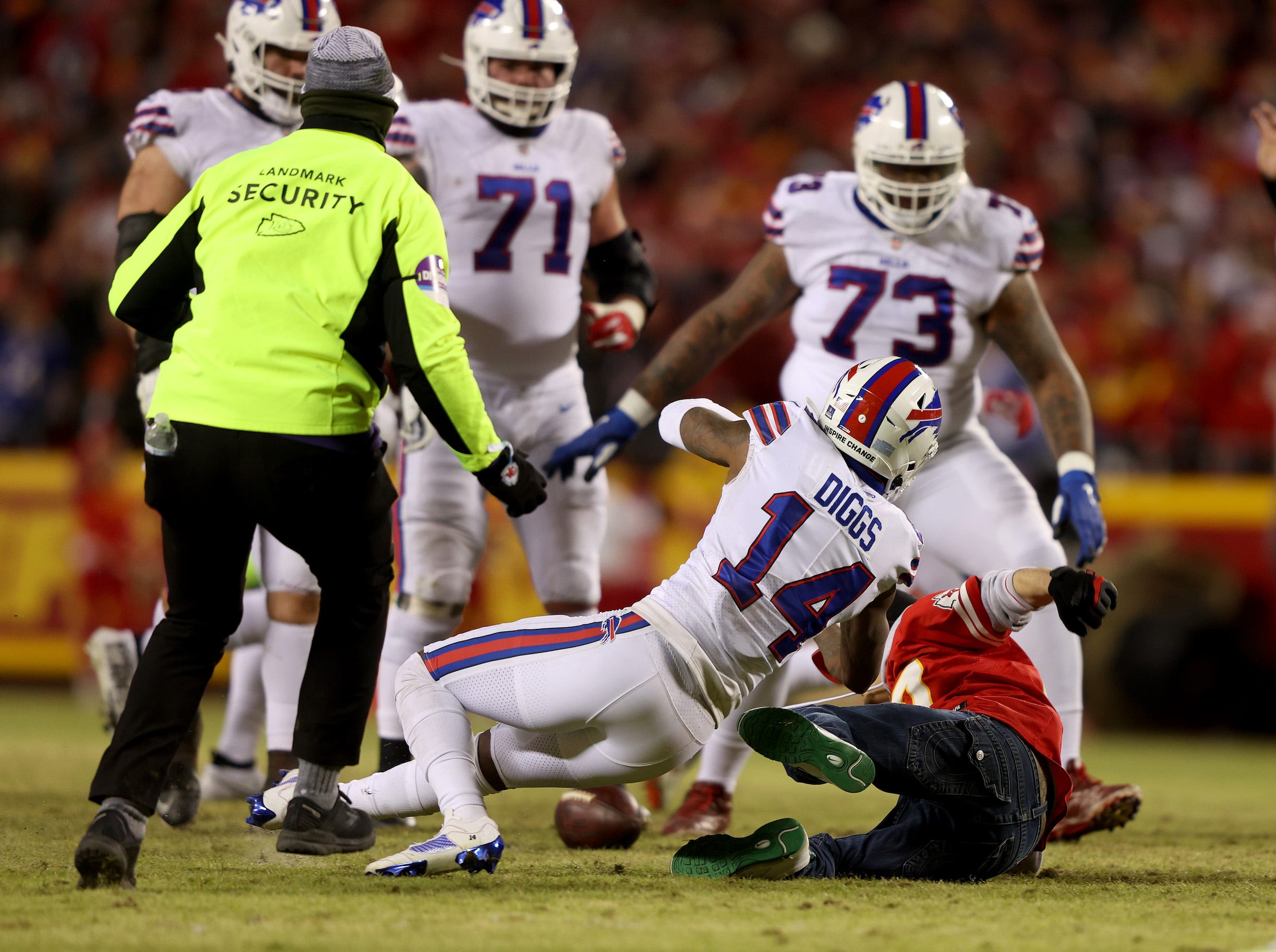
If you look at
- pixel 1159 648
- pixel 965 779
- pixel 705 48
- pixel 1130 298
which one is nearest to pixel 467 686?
pixel 965 779

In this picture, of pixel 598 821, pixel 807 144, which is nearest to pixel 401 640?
pixel 598 821

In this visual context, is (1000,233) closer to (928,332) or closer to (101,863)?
(928,332)

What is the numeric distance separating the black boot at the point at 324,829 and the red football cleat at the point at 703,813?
1.16 m

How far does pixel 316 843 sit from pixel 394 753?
893mm

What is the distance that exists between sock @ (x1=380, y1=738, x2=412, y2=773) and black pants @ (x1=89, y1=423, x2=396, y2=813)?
40.9 inches

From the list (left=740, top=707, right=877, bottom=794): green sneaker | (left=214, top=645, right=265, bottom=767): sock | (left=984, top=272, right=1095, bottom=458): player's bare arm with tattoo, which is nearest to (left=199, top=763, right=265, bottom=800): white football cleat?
(left=214, top=645, right=265, bottom=767): sock

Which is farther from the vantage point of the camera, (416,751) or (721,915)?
(416,751)

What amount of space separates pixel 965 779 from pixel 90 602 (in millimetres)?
7477

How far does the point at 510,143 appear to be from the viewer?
516cm

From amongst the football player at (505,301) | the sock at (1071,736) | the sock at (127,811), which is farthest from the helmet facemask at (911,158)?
the sock at (127,811)

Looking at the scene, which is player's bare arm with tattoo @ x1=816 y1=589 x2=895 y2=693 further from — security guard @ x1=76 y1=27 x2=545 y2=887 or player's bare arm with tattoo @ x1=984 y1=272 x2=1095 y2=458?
player's bare arm with tattoo @ x1=984 y1=272 x2=1095 y2=458

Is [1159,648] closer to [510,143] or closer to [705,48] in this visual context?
[510,143]

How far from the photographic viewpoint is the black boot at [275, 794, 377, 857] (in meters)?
3.89

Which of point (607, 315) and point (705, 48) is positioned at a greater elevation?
point (705, 48)
